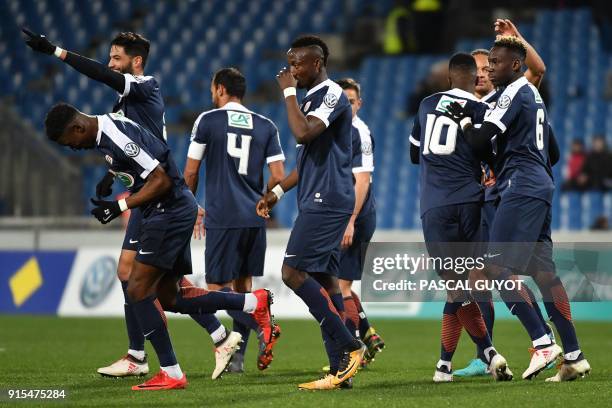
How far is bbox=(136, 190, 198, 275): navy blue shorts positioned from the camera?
6906 mm

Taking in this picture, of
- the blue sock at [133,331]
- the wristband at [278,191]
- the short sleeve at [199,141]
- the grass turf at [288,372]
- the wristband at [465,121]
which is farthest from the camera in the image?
the short sleeve at [199,141]

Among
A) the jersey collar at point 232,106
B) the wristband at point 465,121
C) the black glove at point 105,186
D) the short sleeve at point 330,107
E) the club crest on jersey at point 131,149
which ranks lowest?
the black glove at point 105,186

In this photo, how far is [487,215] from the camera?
313 inches

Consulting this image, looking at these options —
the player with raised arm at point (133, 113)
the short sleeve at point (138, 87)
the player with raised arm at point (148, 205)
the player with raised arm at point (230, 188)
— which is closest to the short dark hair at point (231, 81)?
the player with raised arm at point (230, 188)

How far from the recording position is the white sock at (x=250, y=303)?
749cm

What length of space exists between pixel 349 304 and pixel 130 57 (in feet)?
8.64

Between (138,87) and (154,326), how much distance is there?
6.27 feet

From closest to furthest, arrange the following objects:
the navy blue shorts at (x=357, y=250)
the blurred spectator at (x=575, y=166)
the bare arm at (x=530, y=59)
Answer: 1. the bare arm at (x=530, y=59)
2. the navy blue shorts at (x=357, y=250)
3. the blurred spectator at (x=575, y=166)

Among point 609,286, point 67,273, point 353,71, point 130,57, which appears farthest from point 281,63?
point 130,57

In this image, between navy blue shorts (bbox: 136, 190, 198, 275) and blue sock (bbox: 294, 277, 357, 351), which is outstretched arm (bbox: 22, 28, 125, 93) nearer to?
navy blue shorts (bbox: 136, 190, 198, 275)

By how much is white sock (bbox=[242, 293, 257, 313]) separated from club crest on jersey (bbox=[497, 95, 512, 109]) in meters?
2.08

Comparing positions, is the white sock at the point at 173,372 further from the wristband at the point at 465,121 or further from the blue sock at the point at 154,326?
the wristband at the point at 465,121

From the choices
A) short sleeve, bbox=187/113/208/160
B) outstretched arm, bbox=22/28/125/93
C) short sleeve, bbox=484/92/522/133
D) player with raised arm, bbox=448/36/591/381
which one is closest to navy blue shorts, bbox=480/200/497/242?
player with raised arm, bbox=448/36/591/381

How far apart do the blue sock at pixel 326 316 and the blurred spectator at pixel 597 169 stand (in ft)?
34.9
